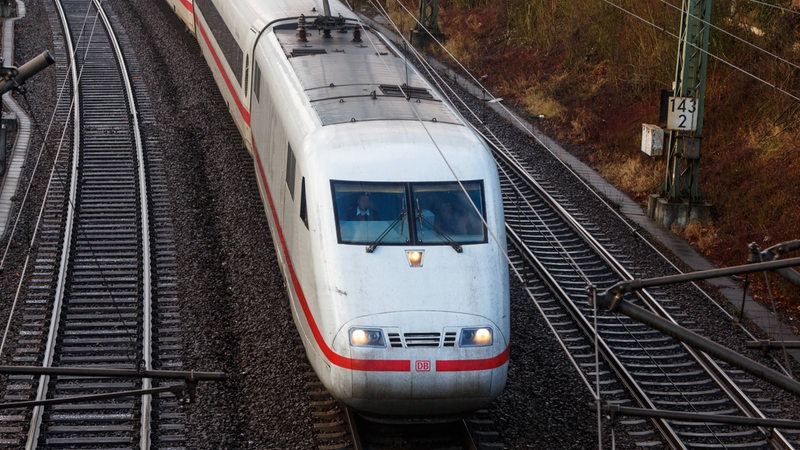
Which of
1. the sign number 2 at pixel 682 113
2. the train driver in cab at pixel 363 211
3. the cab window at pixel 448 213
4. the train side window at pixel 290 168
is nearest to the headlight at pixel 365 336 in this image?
the cab window at pixel 448 213

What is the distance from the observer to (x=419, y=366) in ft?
33.4

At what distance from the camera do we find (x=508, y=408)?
39.5 feet

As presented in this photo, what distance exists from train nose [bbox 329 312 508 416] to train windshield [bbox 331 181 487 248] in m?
1.04

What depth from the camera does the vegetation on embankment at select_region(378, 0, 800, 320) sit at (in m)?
19.6

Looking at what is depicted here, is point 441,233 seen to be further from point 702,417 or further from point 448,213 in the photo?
point 702,417

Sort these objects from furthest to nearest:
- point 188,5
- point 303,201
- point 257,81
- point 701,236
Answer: point 188,5, point 701,236, point 257,81, point 303,201

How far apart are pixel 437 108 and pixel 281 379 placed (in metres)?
3.74

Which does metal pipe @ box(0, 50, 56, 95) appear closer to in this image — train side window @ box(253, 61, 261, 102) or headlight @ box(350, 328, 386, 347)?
headlight @ box(350, 328, 386, 347)

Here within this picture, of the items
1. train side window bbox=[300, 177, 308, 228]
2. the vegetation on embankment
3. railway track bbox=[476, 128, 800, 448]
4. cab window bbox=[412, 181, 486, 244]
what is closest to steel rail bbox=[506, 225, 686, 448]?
railway track bbox=[476, 128, 800, 448]

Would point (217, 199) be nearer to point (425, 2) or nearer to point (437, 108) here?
point (437, 108)

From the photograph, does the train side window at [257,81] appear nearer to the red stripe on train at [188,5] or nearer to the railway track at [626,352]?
the railway track at [626,352]

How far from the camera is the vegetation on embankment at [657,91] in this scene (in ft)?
64.4

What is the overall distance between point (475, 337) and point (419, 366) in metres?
0.64

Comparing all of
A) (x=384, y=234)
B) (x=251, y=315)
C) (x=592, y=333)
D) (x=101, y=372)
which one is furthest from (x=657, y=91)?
(x=101, y=372)
